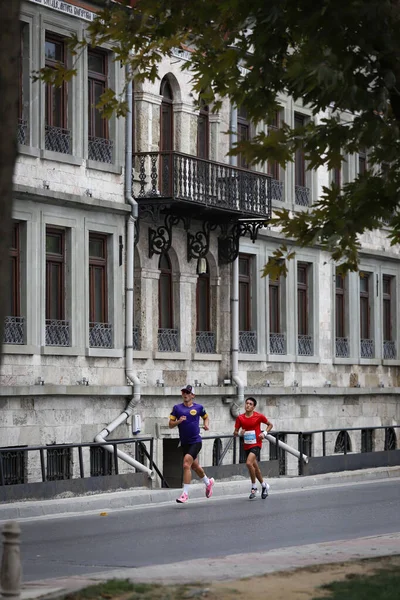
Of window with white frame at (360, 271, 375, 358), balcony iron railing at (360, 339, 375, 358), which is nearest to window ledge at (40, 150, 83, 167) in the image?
window with white frame at (360, 271, 375, 358)

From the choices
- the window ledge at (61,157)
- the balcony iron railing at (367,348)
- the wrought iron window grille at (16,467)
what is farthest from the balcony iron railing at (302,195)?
the wrought iron window grille at (16,467)

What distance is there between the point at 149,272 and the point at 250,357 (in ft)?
15.1

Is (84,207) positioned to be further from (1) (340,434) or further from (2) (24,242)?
(1) (340,434)

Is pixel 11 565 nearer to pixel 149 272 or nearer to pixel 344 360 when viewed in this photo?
pixel 149 272

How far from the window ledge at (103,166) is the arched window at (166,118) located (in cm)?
210

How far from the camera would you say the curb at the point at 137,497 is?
22.5m

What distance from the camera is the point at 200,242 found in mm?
35312

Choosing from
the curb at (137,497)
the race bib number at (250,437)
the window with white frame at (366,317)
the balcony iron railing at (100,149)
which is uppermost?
the balcony iron railing at (100,149)

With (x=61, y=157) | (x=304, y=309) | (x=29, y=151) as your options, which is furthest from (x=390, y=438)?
(x=29, y=151)

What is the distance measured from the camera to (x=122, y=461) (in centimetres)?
3166

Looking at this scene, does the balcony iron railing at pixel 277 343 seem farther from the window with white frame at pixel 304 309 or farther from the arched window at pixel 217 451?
the arched window at pixel 217 451

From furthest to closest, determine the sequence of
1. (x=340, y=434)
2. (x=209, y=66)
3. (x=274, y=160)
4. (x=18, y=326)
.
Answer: (x=340, y=434), (x=18, y=326), (x=209, y=66), (x=274, y=160)

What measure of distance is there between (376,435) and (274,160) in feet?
91.5

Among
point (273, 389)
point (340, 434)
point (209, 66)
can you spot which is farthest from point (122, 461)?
point (209, 66)
